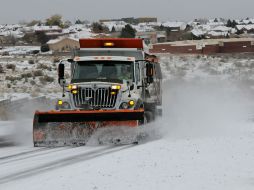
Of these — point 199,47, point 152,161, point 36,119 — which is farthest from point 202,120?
point 199,47

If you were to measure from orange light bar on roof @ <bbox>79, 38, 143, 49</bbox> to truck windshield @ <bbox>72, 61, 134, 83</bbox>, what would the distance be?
2.92ft

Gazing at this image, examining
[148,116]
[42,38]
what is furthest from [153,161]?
[42,38]

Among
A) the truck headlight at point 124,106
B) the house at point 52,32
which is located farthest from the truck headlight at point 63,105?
the house at point 52,32

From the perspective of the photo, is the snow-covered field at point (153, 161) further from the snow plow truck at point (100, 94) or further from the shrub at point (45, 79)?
the shrub at point (45, 79)

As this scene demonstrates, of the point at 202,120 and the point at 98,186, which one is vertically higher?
the point at 98,186

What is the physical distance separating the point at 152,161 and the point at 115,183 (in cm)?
190

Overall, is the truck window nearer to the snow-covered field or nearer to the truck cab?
the truck cab

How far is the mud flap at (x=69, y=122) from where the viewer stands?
12.9 metres

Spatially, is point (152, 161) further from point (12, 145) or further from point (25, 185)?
point (12, 145)

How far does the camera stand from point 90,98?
13.7 metres

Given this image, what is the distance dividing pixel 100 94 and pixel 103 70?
3.25 ft

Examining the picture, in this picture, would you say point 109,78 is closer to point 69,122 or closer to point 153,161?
point 69,122

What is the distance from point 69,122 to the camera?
42.4ft

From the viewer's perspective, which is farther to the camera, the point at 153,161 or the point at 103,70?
the point at 103,70
